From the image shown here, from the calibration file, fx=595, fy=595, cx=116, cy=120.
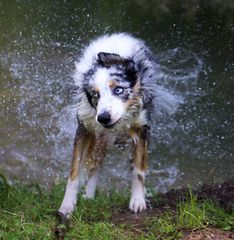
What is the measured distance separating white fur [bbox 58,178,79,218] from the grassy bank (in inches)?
2.5

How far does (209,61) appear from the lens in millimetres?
9578

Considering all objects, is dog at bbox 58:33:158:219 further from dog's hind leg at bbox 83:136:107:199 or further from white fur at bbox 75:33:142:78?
dog's hind leg at bbox 83:136:107:199

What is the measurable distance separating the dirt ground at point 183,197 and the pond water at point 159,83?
1.42m

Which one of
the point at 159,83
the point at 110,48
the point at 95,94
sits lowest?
the point at 95,94

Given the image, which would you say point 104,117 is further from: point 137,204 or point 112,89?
point 137,204

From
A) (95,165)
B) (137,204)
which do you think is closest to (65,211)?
(137,204)

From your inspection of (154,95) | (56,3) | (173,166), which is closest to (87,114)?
(154,95)

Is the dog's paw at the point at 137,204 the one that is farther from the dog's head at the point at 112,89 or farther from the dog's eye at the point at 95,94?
the dog's eye at the point at 95,94

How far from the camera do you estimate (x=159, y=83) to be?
761 cm

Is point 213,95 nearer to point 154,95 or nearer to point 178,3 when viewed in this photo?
point 178,3

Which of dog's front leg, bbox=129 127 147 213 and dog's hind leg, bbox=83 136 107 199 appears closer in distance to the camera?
dog's front leg, bbox=129 127 147 213

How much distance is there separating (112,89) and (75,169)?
0.84 meters

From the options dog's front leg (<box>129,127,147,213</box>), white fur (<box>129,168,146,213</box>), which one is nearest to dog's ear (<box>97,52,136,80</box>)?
dog's front leg (<box>129,127,147,213</box>)

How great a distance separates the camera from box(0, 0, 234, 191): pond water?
24.5 feet
